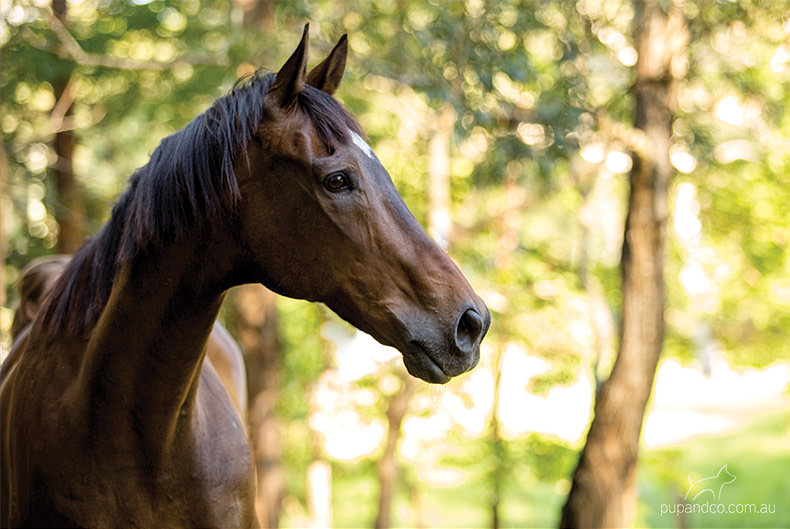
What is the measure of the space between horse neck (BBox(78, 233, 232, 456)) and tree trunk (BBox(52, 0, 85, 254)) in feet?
23.4

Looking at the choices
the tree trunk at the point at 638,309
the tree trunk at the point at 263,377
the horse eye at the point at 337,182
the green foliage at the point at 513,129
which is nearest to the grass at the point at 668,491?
the green foliage at the point at 513,129

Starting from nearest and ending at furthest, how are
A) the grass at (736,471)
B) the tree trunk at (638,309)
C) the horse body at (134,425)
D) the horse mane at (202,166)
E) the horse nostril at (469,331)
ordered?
the horse nostril at (469,331)
the horse mane at (202,166)
the horse body at (134,425)
the tree trunk at (638,309)
the grass at (736,471)

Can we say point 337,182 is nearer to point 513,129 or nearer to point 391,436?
point 513,129

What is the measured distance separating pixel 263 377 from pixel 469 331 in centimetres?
688

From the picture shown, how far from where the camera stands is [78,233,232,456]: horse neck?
73.7 inches

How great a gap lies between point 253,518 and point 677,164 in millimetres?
7206

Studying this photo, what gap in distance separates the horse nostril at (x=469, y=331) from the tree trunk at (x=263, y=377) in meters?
6.51

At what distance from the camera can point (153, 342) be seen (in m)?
1.91

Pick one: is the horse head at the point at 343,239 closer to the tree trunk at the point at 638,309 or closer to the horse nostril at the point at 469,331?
the horse nostril at the point at 469,331

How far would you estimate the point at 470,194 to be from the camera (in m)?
12.3

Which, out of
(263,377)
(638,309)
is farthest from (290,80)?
(263,377)

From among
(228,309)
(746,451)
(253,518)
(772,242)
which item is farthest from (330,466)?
(253,518)

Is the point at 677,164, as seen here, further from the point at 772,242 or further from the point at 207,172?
the point at 207,172

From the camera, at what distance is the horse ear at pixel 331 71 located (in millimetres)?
1985
